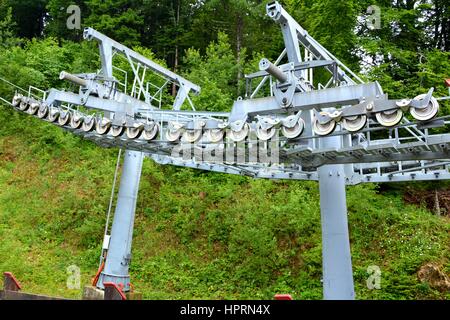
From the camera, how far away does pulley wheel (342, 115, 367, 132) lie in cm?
711

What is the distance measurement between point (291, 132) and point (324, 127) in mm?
575

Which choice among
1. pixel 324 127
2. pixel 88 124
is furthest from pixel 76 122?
pixel 324 127

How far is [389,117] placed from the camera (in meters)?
6.94

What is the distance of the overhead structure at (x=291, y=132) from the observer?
7422 mm

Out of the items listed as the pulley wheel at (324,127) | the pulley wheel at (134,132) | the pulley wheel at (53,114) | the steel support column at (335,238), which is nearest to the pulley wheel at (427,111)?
the pulley wheel at (324,127)

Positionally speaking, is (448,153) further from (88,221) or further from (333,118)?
(88,221)

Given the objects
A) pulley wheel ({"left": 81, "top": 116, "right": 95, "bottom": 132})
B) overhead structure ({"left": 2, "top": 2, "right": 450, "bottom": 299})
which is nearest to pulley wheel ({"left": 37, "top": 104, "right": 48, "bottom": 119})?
overhead structure ({"left": 2, "top": 2, "right": 450, "bottom": 299})

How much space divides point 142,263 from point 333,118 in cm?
1007

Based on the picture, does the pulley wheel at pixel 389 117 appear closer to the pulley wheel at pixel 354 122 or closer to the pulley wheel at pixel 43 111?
the pulley wheel at pixel 354 122

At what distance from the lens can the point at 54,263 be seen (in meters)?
15.2

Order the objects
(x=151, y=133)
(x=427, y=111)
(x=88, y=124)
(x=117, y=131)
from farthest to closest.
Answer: (x=88, y=124), (x=117, y=131), (x=151, y=133), (x=427, y=111)

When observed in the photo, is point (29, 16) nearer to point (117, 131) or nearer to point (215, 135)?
point (117, 131)

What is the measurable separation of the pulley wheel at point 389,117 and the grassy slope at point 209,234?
7.30 meters

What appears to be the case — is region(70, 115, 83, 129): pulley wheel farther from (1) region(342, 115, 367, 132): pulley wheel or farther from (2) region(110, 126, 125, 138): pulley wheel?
(1) region(342, 115, 367, 132): pulley wheel
